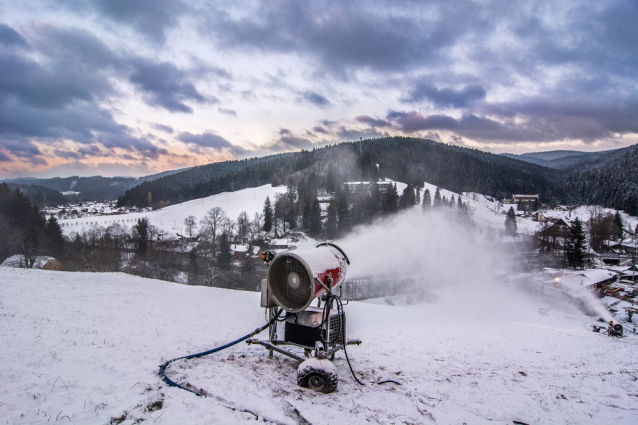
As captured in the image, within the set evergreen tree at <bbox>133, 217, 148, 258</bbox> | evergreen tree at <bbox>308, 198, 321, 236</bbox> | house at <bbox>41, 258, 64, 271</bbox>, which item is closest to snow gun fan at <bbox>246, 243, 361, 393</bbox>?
house at <bbox>41, 258, 64, 271</bbox>

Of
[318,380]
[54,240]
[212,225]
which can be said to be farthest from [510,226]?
[54,240]

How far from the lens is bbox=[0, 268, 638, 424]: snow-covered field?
15.5 feet

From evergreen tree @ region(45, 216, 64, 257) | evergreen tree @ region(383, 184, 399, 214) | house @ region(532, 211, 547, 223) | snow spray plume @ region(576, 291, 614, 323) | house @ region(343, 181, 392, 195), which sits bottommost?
snow spray plume @ region(576, 291, 614, 323)

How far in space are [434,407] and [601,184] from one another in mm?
155938

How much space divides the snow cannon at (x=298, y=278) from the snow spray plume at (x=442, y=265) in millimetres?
32121

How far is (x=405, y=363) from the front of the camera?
25.7ft

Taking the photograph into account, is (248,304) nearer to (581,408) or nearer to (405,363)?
(405,363)

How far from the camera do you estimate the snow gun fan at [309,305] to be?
219 inches

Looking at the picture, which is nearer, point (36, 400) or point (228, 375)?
point (36, 400)

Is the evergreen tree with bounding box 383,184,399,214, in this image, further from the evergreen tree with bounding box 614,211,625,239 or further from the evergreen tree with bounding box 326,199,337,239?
the evergreen tree with bounding box 614,211,625,239

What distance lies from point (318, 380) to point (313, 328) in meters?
1.07

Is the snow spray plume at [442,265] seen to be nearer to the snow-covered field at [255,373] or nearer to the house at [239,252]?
the house at [239,252]

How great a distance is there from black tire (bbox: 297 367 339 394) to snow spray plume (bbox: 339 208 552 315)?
32.2 meters

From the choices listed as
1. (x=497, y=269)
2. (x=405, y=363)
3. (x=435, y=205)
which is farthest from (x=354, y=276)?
(x=435, y=205)
